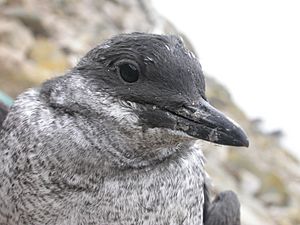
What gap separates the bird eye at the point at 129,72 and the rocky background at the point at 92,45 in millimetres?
5157

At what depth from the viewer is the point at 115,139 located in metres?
3.62

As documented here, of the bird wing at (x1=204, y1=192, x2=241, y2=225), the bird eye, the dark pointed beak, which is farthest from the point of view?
the bird wing at (x1=204, y1=192, x2=241, y2=225)

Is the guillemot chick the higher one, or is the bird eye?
the bird eye

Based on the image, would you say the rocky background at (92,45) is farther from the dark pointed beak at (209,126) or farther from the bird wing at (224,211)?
the dark pointed beak at (209,126)

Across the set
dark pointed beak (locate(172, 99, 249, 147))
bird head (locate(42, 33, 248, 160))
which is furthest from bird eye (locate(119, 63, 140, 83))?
dark pointed beak (locate(172, 99, 249, 147))

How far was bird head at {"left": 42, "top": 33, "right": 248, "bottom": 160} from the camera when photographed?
3.56 meters

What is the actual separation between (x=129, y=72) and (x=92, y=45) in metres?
9.05

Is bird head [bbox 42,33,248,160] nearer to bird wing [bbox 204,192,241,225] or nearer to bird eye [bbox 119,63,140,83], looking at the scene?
bird eye [bbox 119,63,140,83]

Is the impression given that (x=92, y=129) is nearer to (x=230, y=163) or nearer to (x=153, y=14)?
(x=230, y=163)

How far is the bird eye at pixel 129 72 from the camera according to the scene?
361 cm

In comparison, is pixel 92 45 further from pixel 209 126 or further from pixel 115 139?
pixel 209 126

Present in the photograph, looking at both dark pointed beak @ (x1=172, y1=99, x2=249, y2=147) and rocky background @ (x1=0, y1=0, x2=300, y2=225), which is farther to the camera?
rocky background @ (x1=0, y1=0, x2=300, y2=225)

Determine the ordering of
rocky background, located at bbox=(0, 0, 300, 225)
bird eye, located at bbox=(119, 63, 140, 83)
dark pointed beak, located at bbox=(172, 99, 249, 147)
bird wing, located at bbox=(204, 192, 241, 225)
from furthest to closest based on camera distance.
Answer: rocky background, located at bbox=(0, 0, 300, 225), bird wing, located at bbox=(204, 192, 241, 225), bird eye, located at bbox=(119, 63, 140, 83), dark pointed beak, located at bbox=(172, 99, 249, 147)

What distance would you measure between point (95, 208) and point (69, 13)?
12876mm
